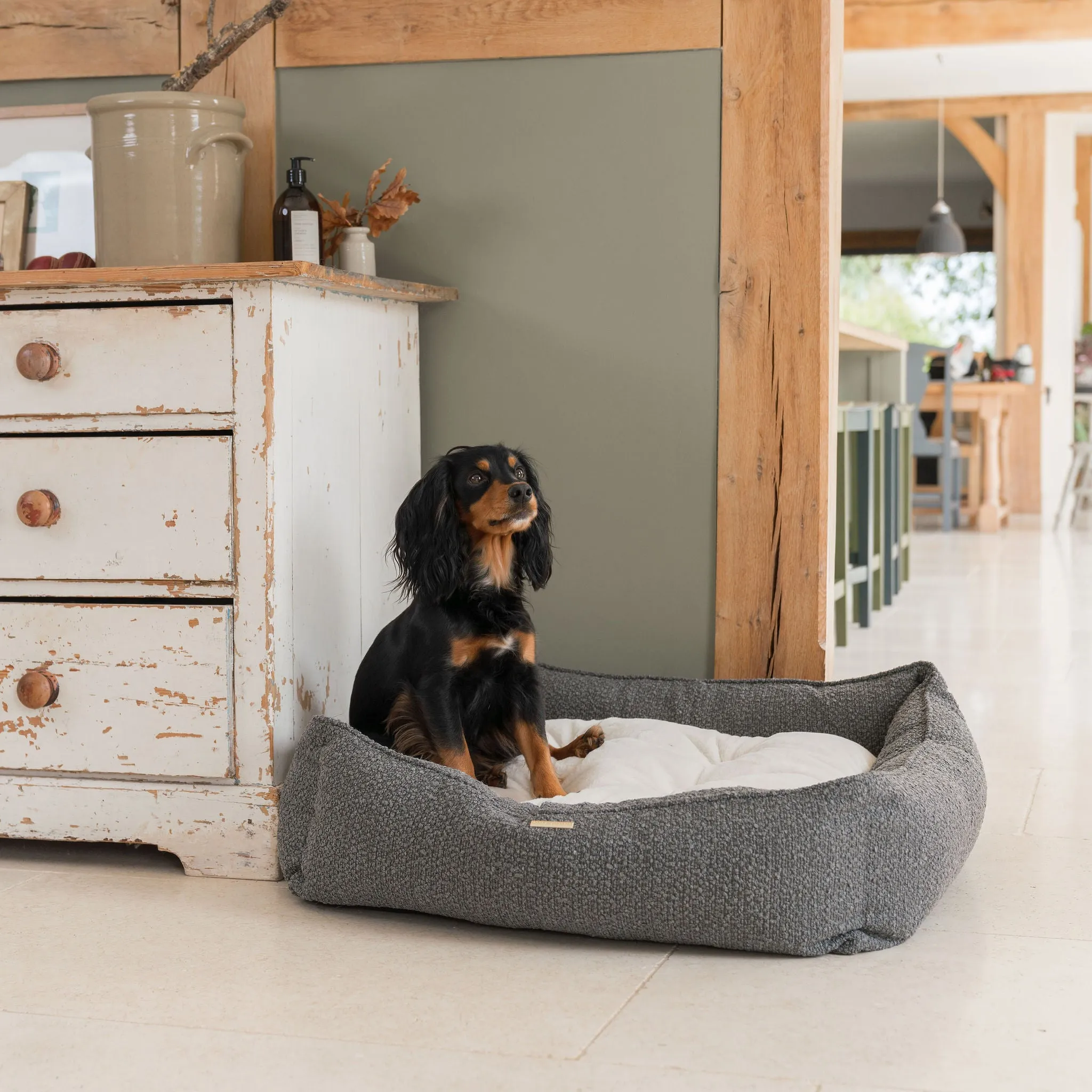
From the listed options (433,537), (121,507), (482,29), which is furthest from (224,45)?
(433,537)

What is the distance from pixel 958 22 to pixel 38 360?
694cm

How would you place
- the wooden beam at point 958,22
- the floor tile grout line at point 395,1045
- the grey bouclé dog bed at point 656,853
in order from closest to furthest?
the floor tile grout line at point 395,1045
the grey bouclé dog bed at point 656,853
the wooden beam at point 958,22

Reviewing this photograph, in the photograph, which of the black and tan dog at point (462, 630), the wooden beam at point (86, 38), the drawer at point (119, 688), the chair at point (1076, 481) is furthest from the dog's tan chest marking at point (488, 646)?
the chair at point (1076, 481)

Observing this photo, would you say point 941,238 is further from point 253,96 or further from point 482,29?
point 253,96

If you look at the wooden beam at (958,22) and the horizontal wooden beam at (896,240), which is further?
the horizontal wooden beam at (896,240)

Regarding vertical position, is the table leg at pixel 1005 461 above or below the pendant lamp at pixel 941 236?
below

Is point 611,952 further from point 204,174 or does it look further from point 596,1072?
point 204,174

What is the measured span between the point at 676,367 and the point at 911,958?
3.83 feet

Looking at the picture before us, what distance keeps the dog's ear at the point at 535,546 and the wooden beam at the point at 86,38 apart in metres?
1.10

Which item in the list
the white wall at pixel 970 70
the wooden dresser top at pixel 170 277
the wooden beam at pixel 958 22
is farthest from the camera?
the white wall at pixel 970 70

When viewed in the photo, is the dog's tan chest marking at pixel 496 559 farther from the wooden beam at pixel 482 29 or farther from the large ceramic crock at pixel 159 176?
the wooden beam at pixel 482 29

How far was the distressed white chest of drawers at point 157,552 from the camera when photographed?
1.97 m

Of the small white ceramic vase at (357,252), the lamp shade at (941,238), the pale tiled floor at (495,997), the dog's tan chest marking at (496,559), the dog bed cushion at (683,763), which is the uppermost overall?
the lamp shade at (941,238)

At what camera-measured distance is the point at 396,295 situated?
2318 mm
